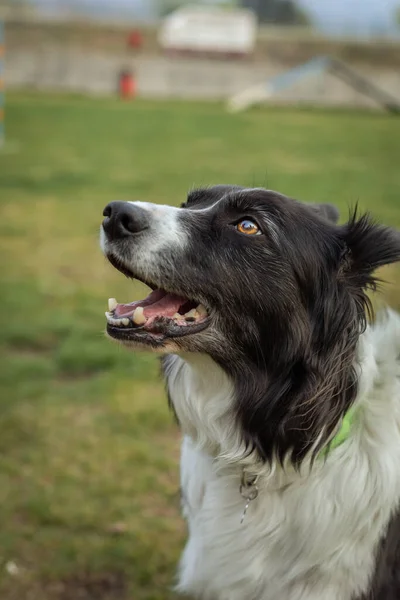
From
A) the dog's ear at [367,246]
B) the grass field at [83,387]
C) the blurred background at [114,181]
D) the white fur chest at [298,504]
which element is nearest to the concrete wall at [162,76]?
the blurred background at [114,181]

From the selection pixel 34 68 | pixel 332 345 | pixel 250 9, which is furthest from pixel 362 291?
pixel 250 9

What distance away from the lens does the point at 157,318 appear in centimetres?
250

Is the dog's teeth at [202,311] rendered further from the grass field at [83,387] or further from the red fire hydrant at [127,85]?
the red fire hydrant at [127,85]

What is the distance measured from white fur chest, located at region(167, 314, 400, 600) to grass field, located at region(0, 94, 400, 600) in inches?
36.9

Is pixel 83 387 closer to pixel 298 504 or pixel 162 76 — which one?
pixel 298 504

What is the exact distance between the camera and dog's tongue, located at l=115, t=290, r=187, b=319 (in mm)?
2555

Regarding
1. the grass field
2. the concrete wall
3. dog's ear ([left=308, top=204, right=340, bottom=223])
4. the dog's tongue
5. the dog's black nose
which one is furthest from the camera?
the concrete wall

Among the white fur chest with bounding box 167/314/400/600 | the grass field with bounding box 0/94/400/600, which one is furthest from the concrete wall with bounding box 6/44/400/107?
the white fur chest with bounding box 167/314/400/600

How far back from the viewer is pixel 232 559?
2.66 meters

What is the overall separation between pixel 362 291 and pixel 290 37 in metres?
36.9

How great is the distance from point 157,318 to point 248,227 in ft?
1.57

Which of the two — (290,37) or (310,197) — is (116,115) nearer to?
(310,197)

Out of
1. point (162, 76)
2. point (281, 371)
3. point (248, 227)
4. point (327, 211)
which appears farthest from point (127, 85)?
point (281, 371)

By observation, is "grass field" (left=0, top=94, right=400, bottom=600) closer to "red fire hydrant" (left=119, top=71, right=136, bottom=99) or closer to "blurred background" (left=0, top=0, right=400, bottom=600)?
"blurred background" (left=0, top=0, right=400, bottom=600)
